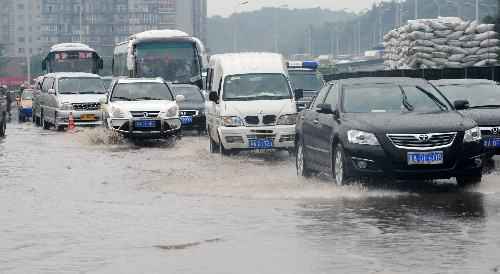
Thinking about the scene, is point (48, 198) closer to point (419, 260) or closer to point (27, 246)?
Answer: point (27, 246)

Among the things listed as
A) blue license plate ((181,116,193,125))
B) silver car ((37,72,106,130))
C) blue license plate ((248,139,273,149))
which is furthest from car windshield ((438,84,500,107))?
silver car ((37,72,106,130))

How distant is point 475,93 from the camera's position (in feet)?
71.1

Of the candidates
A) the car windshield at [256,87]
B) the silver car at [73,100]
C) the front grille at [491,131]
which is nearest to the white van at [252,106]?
the car windshield at [256,87]

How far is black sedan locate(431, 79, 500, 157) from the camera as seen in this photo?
19812 millimetres

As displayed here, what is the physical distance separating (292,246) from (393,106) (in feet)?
20.5

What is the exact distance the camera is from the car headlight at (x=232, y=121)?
2402 centimetres

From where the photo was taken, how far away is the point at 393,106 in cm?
1658

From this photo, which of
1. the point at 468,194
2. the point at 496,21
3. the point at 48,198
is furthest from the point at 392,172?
the point at 496,21

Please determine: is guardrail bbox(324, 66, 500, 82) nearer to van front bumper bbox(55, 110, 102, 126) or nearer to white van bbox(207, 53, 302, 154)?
white van bbox(207, 53, 302, 154)

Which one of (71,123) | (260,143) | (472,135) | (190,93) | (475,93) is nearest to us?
(472,135)

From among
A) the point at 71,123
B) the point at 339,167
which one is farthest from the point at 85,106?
the point at 339,167

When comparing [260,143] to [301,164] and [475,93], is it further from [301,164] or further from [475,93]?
[301,164]

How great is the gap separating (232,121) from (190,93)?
39.2 ft

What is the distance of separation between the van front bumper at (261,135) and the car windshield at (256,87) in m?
0.99
